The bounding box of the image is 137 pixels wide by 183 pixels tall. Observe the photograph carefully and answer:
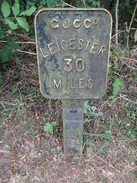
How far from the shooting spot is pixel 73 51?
1.26m

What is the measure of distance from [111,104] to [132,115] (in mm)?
270

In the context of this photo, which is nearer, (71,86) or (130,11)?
(71,86)

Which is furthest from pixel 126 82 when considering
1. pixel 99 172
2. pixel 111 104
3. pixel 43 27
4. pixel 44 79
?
pixel 43 27

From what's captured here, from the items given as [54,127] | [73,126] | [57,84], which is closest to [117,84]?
[73,126]

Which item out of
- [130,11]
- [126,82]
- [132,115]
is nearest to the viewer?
[132,115]

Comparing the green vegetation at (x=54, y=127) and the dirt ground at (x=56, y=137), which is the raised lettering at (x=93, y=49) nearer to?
the green vegetation at (x=54, y=127)

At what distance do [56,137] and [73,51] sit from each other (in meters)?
1.13

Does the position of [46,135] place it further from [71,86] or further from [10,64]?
[10,64]

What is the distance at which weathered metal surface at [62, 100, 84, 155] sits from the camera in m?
1.59

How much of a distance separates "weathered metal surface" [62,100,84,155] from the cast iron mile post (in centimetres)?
4

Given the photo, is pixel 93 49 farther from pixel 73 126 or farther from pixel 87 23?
pixel 73 126

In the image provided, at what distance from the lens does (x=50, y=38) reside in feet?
3.96

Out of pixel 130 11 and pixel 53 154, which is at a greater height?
pixel 130 11

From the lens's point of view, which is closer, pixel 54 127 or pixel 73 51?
pixel 73 51
